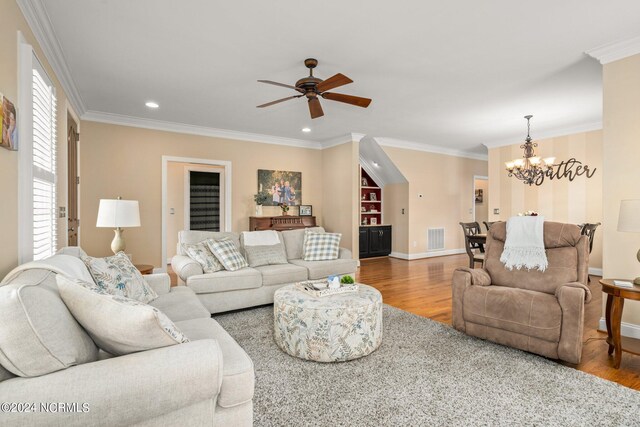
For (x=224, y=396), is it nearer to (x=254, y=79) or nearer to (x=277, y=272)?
(x=277, y=272)

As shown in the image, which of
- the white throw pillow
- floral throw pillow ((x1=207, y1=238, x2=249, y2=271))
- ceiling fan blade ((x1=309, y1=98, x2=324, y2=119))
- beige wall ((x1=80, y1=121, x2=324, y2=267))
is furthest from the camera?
beige wall ((x1=80, y1=121, x2=324, y2=267))

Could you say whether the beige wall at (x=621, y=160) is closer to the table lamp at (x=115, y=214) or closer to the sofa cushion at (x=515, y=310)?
the sofa cushion at (x=515, y=310)

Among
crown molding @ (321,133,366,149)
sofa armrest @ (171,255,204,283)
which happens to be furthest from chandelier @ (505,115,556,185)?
sofa armrest @ (171,255,204,283)

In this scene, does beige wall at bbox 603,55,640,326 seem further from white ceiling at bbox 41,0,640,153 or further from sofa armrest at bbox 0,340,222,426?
sofa armrest at bbox 0,340,222,426

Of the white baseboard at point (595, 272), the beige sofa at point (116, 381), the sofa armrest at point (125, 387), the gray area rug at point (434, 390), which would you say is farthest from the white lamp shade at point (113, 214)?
the white baseboard at point (595, 272)

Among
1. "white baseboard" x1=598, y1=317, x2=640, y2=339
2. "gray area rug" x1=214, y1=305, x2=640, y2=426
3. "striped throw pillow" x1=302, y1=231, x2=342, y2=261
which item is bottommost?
"gray area rug" x1=214, y1=305, x2=640, y2=426

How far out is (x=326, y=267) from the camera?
434 centimetres

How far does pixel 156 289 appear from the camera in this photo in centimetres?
292

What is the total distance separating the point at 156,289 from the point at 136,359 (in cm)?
183

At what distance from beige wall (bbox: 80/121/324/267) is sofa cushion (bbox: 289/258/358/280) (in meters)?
2.49

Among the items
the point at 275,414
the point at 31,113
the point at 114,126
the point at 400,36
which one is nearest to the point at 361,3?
the point at 400,36

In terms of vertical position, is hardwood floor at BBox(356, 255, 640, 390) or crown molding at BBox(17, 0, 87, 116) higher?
crown molding at BBox(17, 0, 87, 116)

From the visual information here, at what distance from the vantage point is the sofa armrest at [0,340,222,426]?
1.07 m

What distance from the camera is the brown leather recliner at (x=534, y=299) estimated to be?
2375mm
